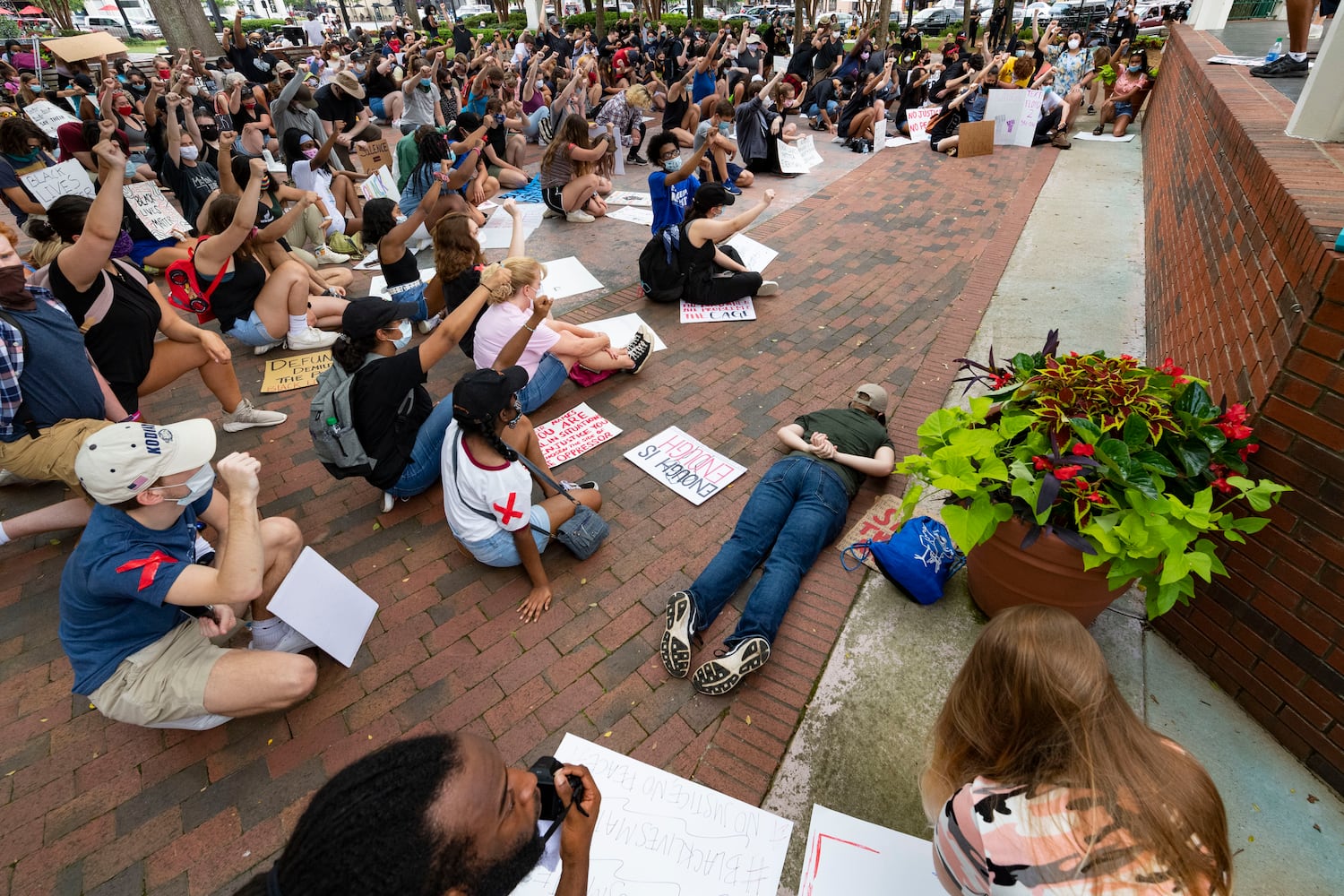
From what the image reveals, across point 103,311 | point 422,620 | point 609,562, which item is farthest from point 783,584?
point 103,311

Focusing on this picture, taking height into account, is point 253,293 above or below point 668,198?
below

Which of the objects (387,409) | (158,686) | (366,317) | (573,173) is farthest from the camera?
(573,173)

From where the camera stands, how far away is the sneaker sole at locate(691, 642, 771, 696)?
2793 millimetres

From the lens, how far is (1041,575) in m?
2.58

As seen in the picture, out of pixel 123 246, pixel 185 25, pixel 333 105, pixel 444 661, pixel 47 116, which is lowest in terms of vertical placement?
pixel 444 661

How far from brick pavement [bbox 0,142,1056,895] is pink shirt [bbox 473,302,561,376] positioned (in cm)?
62

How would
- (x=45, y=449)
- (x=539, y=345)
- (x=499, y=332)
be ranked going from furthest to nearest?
(x=539, y=345) < (x=499, y=332) < (x=45, y=449)

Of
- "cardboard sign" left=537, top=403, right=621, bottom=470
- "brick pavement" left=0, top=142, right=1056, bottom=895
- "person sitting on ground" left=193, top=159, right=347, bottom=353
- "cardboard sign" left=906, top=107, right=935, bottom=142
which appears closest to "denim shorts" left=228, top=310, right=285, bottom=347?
"person sitting on ground" left=193, top=159, right=347, bottom=353

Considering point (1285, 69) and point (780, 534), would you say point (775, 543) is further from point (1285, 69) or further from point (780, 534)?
point (1285, 69)

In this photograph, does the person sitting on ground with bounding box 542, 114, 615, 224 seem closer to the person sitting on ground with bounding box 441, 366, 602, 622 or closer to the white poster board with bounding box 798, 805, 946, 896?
the person sitting on ground with bounding box 441, 366, 602, 622

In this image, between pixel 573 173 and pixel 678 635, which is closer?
pixel 678 635

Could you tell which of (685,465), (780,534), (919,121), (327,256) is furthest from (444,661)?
(919,121)

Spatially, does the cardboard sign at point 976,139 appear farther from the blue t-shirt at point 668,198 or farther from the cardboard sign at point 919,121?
the blue t-shirt at point 668,198

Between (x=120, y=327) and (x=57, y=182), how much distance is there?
2.30 meters
